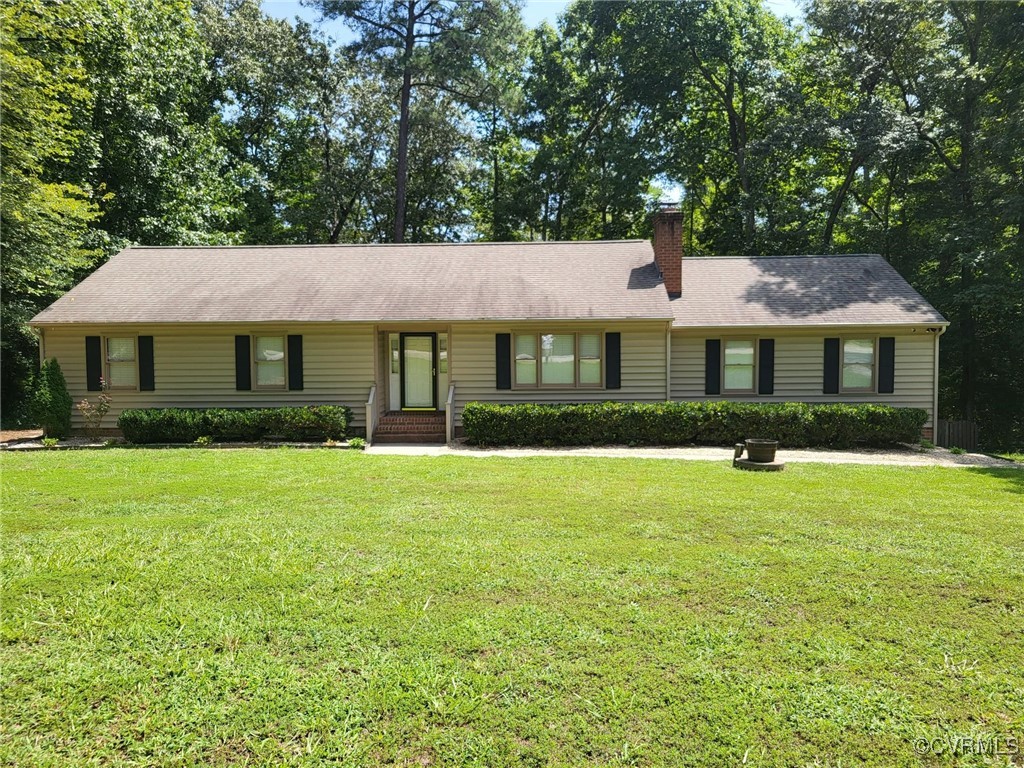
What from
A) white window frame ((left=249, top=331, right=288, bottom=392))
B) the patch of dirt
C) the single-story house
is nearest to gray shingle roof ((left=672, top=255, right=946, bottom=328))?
the single-story house

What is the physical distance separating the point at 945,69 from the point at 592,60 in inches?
539

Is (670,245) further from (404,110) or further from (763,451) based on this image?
(404,110)

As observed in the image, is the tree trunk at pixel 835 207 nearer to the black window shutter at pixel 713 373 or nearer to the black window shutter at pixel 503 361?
the black window shutter at pixel 713 373

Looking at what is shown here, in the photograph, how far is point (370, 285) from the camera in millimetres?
14430

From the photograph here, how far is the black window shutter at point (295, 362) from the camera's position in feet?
43.4

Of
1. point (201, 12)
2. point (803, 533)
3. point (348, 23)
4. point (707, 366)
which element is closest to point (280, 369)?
point (707, 366)

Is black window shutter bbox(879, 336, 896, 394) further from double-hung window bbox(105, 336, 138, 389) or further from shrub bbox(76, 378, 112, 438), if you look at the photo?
shrub bbox(76, 378, 112, 438)

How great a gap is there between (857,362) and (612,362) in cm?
605

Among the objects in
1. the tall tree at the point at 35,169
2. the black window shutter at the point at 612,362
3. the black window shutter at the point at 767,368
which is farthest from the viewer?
the black window shutter at the point at 767,368

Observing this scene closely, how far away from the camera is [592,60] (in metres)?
25.5

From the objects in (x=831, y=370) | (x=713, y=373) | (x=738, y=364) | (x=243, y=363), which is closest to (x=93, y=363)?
(x=243, y=363)

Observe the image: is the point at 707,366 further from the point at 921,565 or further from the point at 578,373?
the point at 921,565

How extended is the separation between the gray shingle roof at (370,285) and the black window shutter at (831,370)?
4207 mm

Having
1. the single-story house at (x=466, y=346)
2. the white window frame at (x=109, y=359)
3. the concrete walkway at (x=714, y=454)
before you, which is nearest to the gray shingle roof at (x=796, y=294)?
the single-story house at (x=466, y=346)
